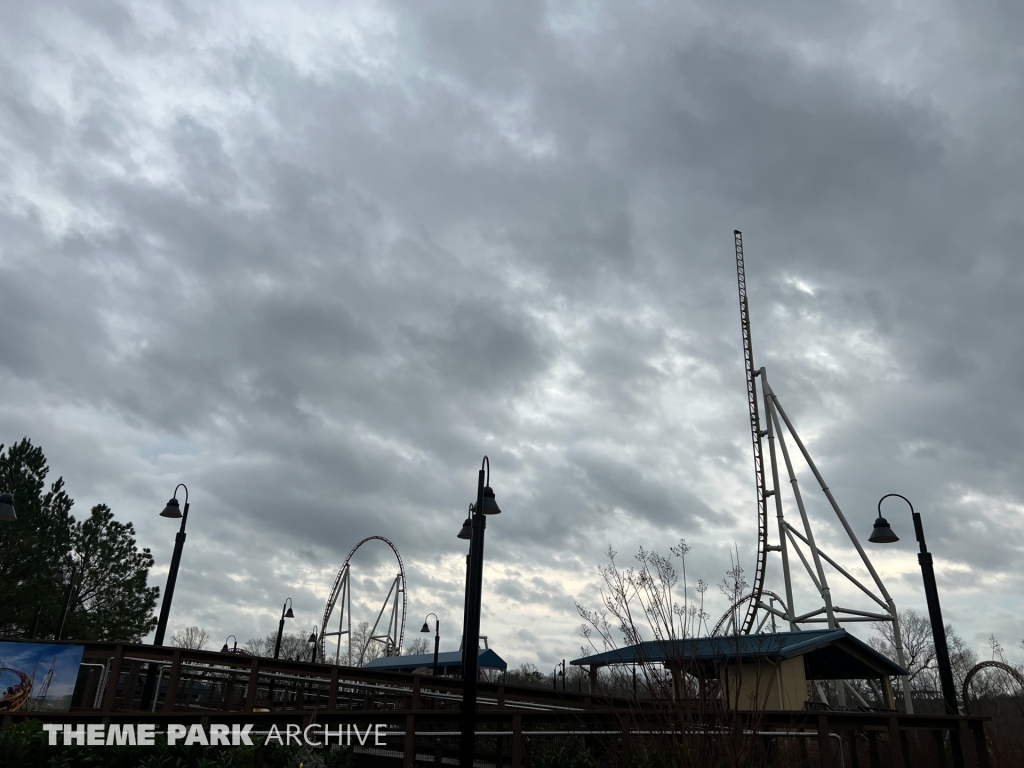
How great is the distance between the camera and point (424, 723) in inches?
416

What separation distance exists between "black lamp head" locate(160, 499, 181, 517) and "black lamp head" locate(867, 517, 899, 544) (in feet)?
53.0

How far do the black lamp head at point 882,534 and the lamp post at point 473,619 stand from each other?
8.77m

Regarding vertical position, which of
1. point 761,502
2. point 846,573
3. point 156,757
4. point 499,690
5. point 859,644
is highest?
point 761,502

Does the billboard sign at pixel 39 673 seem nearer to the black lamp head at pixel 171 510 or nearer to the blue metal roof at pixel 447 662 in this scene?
the black lamp head at pixel 171 510

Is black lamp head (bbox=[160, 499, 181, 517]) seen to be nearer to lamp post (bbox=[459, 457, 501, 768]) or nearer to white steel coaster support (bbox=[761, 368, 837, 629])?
lamp post (bbox=[459, 457, 501, 768])

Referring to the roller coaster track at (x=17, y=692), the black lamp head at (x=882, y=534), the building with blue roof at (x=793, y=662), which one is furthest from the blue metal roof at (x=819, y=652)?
the roller coaster track at (x=17, y=692)

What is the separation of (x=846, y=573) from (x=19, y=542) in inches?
1367

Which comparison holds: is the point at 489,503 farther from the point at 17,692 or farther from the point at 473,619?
the point at 17,692

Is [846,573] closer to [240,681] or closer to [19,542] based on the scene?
[240,681]

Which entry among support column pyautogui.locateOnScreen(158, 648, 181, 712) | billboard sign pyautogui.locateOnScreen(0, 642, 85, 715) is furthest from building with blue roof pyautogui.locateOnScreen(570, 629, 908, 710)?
billboard sign pyautogui.locateOnScreen(0, 642, 85, 715)

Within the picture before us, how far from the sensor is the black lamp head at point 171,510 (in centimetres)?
1869

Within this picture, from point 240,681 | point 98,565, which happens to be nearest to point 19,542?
point 98,565

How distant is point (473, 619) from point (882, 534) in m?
10.1

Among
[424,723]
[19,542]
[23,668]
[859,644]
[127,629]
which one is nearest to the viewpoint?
[424,723]
